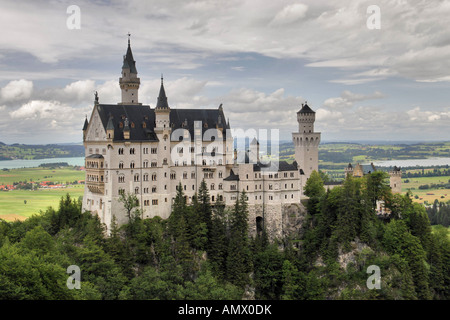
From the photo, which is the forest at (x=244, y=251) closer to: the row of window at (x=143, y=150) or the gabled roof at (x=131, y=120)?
the row of window at (x=143, y=150)

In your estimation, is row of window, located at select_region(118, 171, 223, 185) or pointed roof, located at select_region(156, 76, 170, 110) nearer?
row of window, located at select_region(118, 171, 223, 185)

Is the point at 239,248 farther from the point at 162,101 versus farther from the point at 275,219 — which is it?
the point at 162,101

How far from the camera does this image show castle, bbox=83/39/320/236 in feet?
269

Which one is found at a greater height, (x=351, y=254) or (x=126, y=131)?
(x=126, y=131)

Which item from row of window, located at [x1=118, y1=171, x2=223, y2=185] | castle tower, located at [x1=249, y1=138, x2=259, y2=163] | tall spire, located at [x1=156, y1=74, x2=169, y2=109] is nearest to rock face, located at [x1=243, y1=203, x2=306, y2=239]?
castle tower, located at [x1=249, y1=138, x2=259, y2=163]

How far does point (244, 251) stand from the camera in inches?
3187

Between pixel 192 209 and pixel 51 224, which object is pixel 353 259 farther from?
pixel 51 224

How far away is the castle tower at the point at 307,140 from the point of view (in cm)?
10288

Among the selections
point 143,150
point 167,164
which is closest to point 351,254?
point 167,164

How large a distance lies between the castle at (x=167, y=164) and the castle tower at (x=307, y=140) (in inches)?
418

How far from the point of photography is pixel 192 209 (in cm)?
8262

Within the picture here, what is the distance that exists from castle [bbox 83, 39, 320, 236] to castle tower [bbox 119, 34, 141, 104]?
192 millimetres

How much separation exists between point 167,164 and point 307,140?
33.6 metres

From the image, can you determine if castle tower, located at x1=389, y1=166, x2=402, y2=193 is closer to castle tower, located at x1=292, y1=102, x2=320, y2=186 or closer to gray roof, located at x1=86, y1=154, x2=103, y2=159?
castle tower, located at x1=292, y1=102, x2=320, y2=186
